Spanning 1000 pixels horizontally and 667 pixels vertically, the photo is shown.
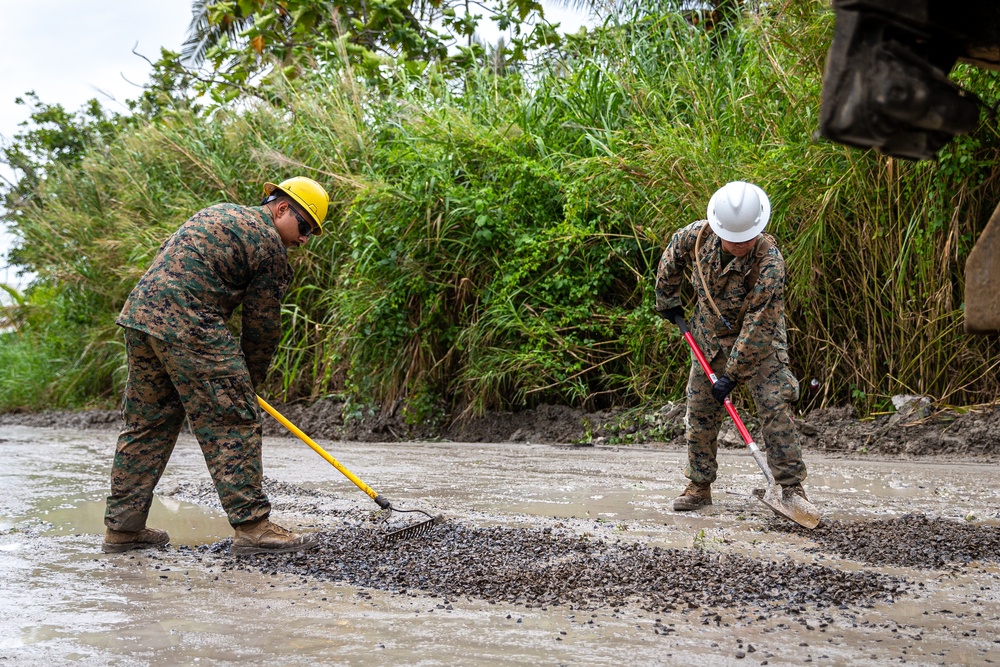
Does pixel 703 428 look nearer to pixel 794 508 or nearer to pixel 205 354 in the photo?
pixel 794 508

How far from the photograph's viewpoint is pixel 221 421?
4.18 m

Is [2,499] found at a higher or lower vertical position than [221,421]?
lower

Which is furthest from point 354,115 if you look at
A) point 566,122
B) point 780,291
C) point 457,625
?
point 457,625

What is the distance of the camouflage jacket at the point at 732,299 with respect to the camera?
15.9 ft

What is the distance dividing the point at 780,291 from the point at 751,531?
4.08 feet

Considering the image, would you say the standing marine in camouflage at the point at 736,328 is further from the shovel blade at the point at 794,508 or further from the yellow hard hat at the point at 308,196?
the yellow hard hat at the point at 308,196

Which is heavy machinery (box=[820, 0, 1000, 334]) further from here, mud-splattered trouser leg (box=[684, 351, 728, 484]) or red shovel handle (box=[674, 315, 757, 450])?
mud-splattered trouser leg (box=[684, 351, 728, 484])

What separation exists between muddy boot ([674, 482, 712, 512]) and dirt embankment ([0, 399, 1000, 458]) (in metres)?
2.18

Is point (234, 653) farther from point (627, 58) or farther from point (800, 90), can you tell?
point (627, 58)

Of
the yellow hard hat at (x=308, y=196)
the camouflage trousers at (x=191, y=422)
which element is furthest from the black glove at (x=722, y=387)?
the camouflage trousers at (x=191, y=422)

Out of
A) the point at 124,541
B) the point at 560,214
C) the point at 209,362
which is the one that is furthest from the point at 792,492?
the point at 560,214

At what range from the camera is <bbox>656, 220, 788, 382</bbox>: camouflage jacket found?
4.84 m

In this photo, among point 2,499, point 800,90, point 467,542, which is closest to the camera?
point 467,542

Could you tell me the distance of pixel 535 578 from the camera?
365cm
